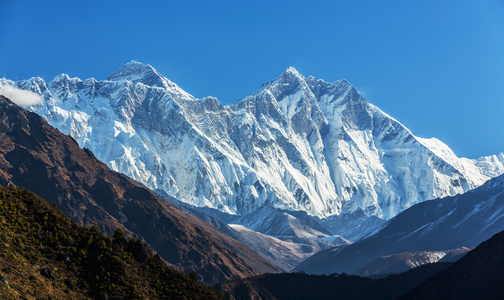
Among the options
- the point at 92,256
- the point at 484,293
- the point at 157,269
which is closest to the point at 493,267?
the point at 484,293

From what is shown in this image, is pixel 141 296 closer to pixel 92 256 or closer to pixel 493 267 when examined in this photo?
pixel 92 256

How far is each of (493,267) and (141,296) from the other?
10051 centimetres

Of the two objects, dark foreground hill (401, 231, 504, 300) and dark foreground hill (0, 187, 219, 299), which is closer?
dark foreground hill (0, 187, 219, 299)

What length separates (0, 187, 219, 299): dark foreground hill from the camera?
70.0 meters

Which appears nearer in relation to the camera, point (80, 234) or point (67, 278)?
point (67, 278)

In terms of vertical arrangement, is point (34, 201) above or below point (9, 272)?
above

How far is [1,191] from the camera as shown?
274 feet

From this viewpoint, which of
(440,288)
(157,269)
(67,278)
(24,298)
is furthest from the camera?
(440,288)

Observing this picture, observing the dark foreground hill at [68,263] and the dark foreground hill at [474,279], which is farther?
the dark foreground hill at [474,279]

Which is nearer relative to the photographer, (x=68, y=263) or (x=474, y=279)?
(x=68, y=263)

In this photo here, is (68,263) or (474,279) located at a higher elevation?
(474,279)

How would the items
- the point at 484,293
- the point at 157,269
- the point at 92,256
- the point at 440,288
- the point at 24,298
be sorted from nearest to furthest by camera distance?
the point at 24,298 → the point at 92,256 → the point at 157,269 → the point at 484,293 → the point at 440,288

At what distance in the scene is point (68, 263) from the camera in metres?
78.2

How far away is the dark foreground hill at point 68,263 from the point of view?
7000cm
